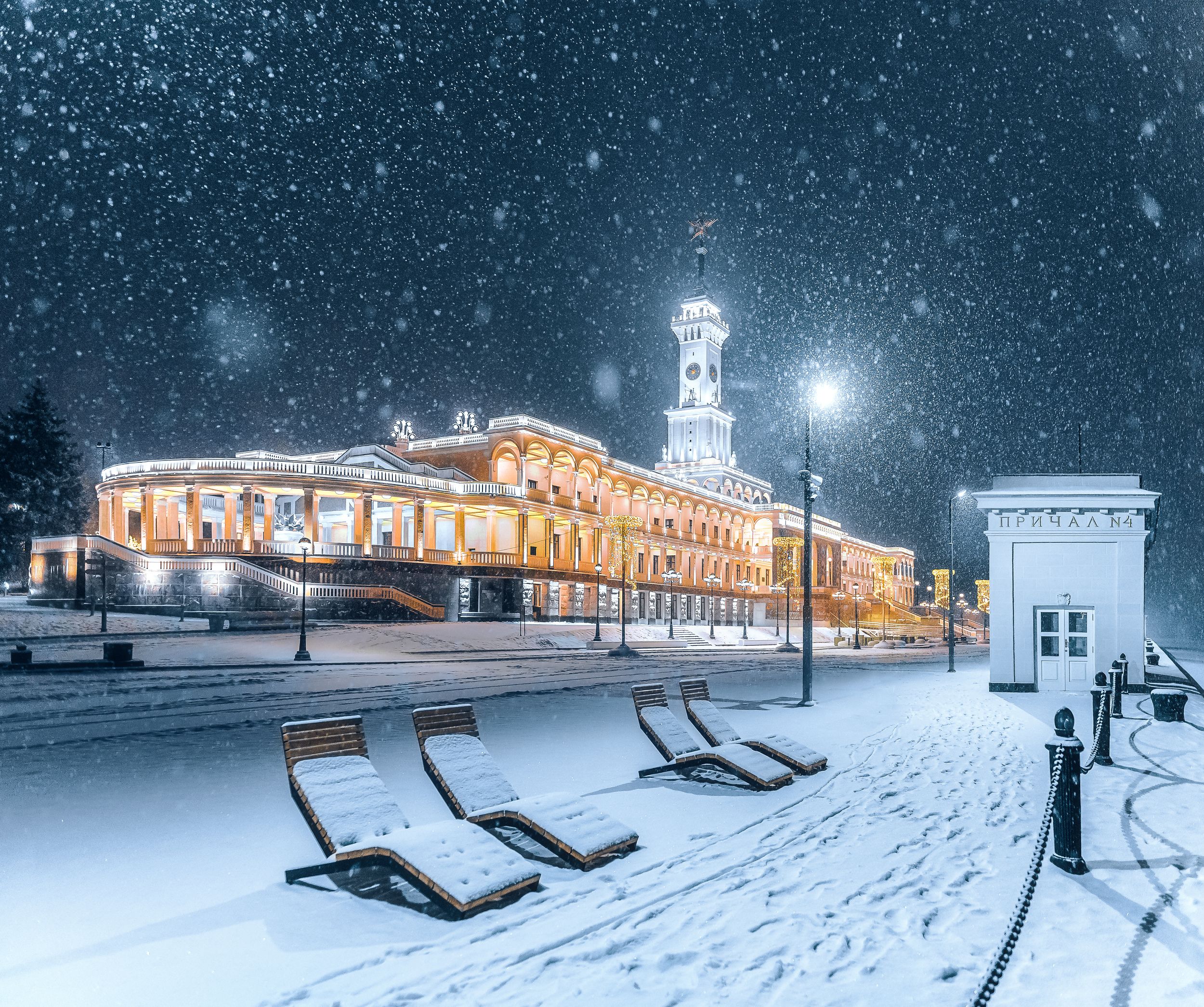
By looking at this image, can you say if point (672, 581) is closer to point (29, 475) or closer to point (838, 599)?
point (838, 599)

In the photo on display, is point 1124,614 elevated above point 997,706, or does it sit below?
above

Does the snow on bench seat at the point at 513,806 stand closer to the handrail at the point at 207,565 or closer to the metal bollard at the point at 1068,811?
the metal bollard at the point at 1068,811

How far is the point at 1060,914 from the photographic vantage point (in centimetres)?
595

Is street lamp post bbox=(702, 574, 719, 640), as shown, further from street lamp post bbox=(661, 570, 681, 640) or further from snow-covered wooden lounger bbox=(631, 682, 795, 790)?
snow-covered wooden lounger bbox=(631, 682, 795, 790)

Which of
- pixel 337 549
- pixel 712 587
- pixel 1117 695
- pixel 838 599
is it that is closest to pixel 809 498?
pixel 1117 695

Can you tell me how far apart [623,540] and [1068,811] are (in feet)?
128

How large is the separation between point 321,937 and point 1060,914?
5104 millimetres

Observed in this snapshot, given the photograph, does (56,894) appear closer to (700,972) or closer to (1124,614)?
(700,972)

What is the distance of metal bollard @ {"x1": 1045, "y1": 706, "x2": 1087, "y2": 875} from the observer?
6.79 metres

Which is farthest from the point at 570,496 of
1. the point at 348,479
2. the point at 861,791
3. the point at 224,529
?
the point at 861,791

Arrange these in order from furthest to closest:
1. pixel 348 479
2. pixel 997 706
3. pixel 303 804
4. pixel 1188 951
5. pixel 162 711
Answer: pixel 348 479 < pixel 997 706 < pixel 162 711 < pixel 303 804 < pixel 1188 951

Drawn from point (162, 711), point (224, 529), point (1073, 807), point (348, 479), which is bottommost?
point (162, 711)

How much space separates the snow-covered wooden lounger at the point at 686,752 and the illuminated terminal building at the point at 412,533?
3256cm

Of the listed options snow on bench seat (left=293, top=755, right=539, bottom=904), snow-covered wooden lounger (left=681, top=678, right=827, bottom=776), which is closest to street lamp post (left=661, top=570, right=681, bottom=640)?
snow-covered wooden lounger (left=681, top=678, right=827, bottom=776)
